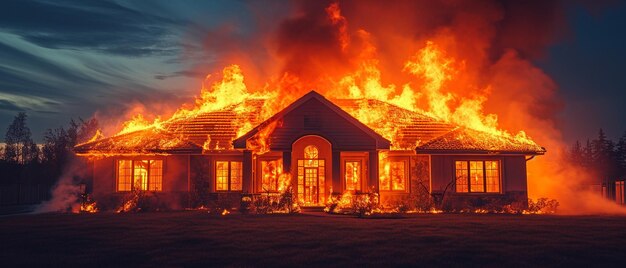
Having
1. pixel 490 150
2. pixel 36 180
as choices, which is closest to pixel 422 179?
pixel 490 150

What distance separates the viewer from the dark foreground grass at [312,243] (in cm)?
1043

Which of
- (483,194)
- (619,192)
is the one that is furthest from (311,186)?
(619,192)

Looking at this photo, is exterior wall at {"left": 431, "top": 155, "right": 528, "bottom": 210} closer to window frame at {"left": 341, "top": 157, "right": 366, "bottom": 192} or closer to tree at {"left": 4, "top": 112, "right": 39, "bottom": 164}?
window frame at {"left": 341, "top": 157, "right": 366, "bottom": 192}

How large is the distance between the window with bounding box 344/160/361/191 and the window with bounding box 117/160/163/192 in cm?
889

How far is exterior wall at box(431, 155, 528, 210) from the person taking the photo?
23.8 metres

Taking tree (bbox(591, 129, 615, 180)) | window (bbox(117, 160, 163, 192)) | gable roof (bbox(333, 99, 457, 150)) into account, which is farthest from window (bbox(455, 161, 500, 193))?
tree (bbox(591, 129, 615, 180))

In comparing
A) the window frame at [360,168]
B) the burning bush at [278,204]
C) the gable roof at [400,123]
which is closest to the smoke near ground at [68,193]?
the burning bush at [278,204]

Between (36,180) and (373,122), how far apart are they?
35.6 meters

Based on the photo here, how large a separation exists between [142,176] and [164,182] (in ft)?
4.13

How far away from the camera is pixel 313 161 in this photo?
24.4m

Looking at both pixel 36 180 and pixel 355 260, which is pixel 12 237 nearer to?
pixel 355 260

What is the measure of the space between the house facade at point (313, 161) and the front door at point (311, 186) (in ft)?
0.15

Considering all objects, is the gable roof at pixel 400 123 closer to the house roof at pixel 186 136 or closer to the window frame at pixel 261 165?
the window frame at pixel 261 165

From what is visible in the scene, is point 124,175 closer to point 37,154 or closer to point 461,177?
point 461,177
